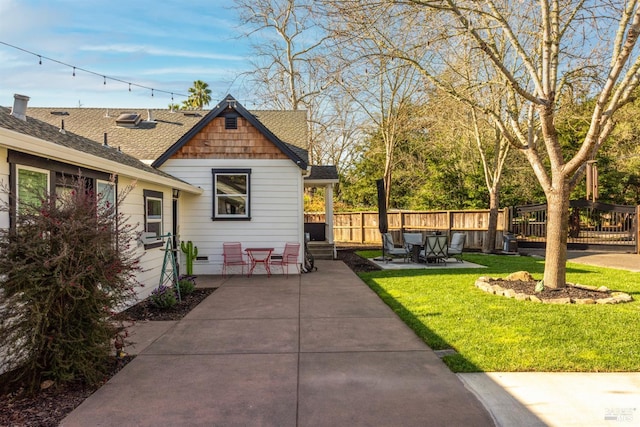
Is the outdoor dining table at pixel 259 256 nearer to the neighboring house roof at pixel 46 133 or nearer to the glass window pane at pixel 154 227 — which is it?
the glass window pane at pixel 154 227

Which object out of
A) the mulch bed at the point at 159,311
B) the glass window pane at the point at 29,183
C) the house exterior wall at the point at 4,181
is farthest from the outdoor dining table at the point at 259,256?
the house exterior wall at the point at 4,181

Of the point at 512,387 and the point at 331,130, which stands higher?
the point at 331,130

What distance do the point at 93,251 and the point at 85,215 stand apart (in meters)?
0.36

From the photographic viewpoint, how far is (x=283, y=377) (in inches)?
168

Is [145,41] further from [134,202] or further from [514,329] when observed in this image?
[514,329]

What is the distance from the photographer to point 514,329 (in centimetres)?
579

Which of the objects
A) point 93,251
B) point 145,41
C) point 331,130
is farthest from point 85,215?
point 331,130

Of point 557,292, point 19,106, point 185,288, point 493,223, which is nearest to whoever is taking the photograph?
point 19,106

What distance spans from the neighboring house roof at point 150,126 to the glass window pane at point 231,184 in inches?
59.1

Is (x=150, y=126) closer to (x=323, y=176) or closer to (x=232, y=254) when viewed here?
(x=232, y=254)

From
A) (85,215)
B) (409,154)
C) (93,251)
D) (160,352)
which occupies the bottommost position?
(160,352)

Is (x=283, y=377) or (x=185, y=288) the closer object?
(x=283, y=377)

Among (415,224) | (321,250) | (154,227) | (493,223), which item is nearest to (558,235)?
(154,227)

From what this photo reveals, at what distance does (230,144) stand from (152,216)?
3.53 m
